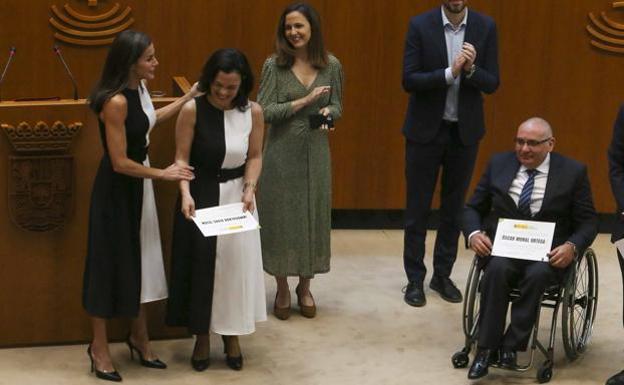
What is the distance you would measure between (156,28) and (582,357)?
3619mm

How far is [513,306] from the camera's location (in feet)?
17.9

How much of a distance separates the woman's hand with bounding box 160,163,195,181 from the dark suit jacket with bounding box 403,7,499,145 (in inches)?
63.4

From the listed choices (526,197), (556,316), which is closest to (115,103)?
(526,197)

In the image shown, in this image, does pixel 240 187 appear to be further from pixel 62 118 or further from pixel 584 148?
pixel 584 148

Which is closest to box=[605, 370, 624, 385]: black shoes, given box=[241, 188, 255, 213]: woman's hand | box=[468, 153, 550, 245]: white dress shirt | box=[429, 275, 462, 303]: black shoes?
box=[468, 153, 550, 245]: white dress shirt

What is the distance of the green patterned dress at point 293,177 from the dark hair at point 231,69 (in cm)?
69

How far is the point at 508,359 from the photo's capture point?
18.0 ft

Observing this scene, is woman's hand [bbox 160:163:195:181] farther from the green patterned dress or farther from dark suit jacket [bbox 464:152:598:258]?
dark suit jacket [bbox 464:152:598:258]

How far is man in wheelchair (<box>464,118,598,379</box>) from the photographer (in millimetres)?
5398

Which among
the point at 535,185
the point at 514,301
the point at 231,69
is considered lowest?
the point at 514,301

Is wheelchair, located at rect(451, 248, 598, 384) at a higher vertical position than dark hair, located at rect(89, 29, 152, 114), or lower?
lower

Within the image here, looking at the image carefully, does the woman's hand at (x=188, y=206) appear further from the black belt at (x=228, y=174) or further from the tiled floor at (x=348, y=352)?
the tiled floor at (x=348, y=352)

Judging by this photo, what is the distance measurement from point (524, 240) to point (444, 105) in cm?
125

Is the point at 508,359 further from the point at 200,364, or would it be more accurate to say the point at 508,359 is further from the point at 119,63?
the point at 119,63
